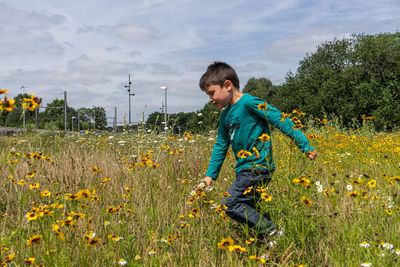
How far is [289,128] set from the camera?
278 centimetres

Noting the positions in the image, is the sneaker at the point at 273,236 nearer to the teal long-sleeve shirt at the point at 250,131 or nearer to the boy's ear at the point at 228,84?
the teal long-sleeve shirt at the point at 250,131

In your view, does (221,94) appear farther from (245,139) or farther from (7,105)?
(7,105)

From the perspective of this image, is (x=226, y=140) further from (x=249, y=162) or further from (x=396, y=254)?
(x=396, y=254)

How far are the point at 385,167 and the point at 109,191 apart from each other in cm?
375

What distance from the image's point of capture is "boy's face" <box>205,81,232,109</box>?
10.6 ft

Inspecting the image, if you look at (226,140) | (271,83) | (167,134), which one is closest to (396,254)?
(226,140)

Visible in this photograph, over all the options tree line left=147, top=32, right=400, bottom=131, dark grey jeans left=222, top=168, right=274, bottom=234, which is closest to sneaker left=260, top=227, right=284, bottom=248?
dark grey jeans left=222, top=168, right=274, bottom=234

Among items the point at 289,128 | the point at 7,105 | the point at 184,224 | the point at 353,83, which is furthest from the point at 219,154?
the point at 353,83

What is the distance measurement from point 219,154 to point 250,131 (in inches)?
19.5

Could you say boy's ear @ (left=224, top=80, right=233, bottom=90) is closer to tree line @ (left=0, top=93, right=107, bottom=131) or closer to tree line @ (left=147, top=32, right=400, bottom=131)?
tree line @ (left=0, top=93, right=107, bottom=131)

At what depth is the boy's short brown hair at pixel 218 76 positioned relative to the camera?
3271mm

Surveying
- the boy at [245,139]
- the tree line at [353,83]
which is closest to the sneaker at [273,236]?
the boy at [245,139]

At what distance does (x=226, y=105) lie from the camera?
10.8 ft

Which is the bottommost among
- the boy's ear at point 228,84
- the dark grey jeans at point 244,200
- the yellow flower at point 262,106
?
the dark grey jeans at point 244,200
